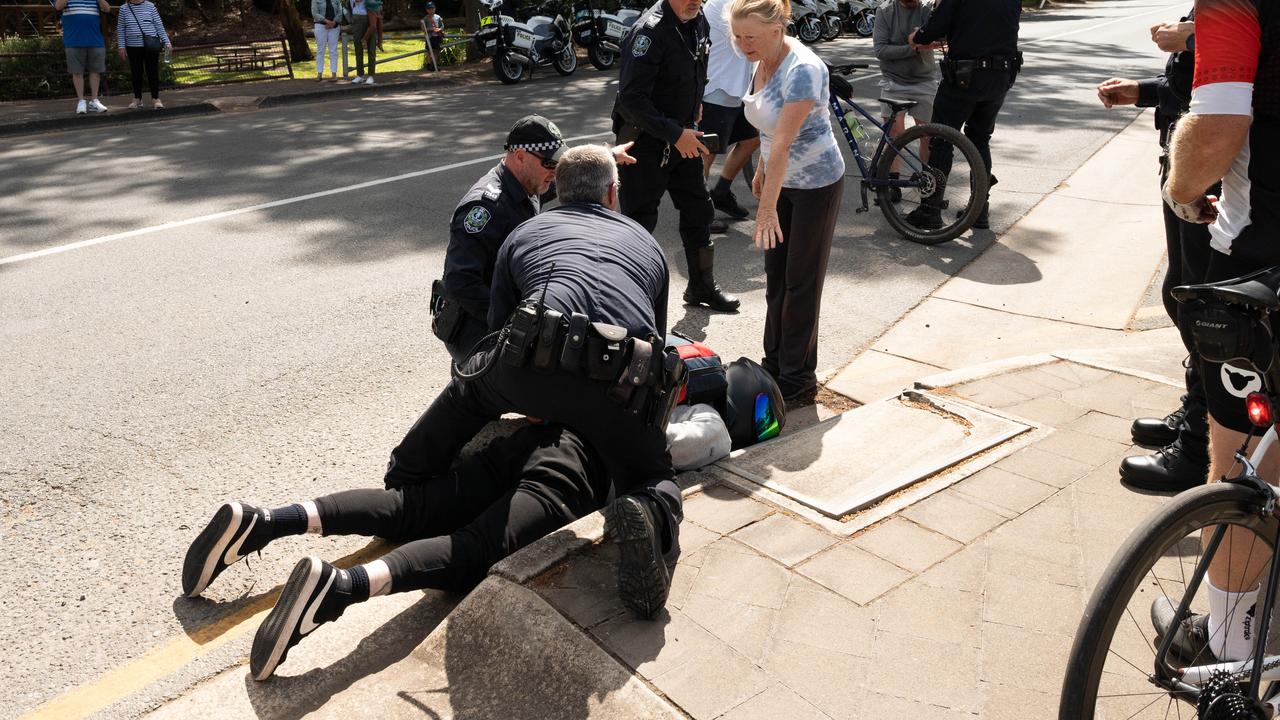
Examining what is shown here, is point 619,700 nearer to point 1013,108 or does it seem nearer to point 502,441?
point 502,441

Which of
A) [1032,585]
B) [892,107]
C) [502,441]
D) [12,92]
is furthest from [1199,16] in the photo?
[12,92]

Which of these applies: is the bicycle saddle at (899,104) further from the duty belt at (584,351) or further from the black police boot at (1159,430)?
the duty belt at (584,351)

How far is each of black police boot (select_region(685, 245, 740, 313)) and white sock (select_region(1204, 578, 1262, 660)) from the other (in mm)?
3994

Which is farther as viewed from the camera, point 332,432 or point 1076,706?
point 332,432

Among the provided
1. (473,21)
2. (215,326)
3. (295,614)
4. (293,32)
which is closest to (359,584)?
(295,614)

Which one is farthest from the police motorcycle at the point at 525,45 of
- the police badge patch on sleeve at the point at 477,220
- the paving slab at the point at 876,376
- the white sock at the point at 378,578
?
the white sock at the point at 378,578

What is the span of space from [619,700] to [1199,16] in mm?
2186

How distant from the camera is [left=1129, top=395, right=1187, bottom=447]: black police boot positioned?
4121mm

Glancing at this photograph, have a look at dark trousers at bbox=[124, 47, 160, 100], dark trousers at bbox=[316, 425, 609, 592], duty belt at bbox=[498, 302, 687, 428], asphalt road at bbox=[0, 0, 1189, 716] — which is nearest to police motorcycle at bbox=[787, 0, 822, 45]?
asphalt road at bbox=[0, 0, 1189, 716]

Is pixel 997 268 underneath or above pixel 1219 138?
underneath

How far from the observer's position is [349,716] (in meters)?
2.95

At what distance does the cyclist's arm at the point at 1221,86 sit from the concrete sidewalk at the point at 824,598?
1.30 metres

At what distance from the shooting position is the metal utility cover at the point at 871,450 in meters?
3.84

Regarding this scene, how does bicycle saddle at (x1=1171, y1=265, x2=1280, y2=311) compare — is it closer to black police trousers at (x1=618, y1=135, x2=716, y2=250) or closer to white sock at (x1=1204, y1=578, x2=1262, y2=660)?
white sock at (x1=1204, y1=578, x2=1262, y2=660)
